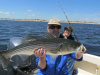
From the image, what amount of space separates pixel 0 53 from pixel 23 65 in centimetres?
241

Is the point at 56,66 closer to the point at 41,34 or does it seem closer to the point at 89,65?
the point at 89,65

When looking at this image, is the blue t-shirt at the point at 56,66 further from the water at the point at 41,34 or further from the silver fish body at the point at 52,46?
the water at the point at 41,34

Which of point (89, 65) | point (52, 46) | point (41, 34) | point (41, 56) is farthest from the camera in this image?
point (41, 34)

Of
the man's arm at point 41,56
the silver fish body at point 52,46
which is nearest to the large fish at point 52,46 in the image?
the silver fish body at point 52,46

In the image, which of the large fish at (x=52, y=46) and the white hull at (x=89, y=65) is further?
the white hull at (x=89, y=65)

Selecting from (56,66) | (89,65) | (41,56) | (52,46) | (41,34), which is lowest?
(41,34)

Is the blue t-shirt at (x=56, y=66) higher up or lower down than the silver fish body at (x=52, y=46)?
lower down

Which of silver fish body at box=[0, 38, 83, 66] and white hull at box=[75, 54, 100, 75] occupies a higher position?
silver fish body at box=[0, 38, 83, 66]

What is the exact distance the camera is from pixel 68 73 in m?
3.25

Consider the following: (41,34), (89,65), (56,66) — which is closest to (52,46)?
(56,66)

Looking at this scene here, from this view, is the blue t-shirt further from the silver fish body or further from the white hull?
the white hull

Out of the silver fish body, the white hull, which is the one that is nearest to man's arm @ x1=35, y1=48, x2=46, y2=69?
the silver fish body

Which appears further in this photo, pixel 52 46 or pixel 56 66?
pixel 56 66

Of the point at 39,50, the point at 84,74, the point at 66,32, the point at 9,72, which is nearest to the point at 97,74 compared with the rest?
the point at 84,74
